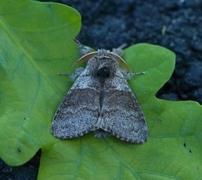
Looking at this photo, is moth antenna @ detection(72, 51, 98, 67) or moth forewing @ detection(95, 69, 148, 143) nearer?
moth forewing @ detection(95, 69, 148, 143)

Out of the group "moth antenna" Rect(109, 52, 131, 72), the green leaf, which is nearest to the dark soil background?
"moth antenna" Rect(109, 52, 131, 72)

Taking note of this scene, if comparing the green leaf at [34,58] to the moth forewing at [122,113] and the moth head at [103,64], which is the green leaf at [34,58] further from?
the moth forewing at [122,113]

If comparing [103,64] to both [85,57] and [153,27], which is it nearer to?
[85,57]

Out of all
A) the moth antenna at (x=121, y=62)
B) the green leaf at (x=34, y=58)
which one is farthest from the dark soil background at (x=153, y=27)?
the green leaf at (x=34, y=58)

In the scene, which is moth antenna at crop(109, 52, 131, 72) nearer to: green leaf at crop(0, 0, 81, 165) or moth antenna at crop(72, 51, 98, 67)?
moth antenna at crop(72, 51, 98, 67)

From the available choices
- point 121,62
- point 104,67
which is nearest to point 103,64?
point 104,67

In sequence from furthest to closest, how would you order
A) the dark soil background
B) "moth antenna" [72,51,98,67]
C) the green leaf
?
the dark soil background → "moth antenna" [72,51,98,67] → the green leaf
